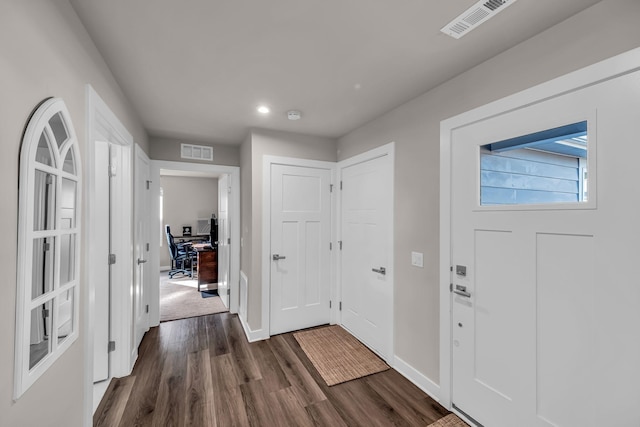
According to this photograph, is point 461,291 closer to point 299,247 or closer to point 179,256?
point 299,247

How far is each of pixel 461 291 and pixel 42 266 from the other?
7.37ft

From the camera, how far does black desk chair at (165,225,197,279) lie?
603 cm

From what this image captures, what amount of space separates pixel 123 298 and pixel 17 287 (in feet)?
5.26

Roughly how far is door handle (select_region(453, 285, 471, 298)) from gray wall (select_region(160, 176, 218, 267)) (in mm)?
6718

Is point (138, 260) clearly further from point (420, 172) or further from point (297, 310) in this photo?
point (420, 172)

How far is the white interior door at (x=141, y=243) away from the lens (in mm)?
2611

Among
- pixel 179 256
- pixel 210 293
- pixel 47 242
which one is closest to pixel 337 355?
pixel 47 242

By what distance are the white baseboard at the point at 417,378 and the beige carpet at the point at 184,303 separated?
2612 mm

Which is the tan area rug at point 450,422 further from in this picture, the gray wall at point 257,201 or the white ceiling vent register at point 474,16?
the white ceiling vent register at point 474,16

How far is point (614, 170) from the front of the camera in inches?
47.4

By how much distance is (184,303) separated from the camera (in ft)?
13.9

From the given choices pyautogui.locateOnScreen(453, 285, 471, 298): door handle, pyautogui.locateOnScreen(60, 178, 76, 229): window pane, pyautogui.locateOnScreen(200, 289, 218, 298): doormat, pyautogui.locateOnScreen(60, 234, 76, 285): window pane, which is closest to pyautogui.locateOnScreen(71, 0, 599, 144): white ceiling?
pyautogui.locateOnScreen(60, 178, 76, 229): window pane

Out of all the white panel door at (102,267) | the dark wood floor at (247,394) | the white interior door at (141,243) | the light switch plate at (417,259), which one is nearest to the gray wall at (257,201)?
the dark wood floor at (247,394)

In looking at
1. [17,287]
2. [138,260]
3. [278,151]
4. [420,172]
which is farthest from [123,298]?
[420,172]
